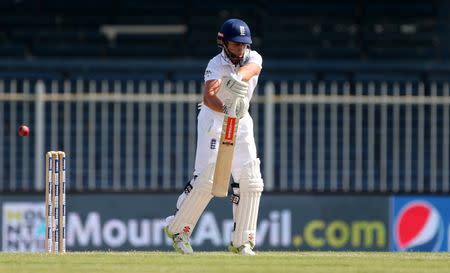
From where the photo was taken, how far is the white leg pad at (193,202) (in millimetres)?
10336

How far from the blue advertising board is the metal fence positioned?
515mm

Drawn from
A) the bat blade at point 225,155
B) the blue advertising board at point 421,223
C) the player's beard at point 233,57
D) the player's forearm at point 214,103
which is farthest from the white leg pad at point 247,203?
the blue advertising board at point 421,223

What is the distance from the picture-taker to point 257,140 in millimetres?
17328

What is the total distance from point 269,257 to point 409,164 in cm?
680

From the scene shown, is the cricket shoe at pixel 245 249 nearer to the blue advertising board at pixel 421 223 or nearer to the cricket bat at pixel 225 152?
the cricket bat at pixel 225 152

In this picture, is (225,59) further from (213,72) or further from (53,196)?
(53,196)

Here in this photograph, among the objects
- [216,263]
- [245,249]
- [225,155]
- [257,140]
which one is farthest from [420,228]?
[216,263]

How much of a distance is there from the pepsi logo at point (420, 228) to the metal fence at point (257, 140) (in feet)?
1.80

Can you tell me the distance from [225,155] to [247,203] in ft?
1.56

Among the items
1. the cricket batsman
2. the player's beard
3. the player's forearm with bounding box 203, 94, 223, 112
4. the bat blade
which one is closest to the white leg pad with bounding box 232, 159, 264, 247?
the cricket batsman

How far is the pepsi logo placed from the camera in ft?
49.5

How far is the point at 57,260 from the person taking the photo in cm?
947

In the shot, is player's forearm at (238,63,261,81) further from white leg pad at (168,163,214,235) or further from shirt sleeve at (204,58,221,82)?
white leg pad at (168,163,214,235)

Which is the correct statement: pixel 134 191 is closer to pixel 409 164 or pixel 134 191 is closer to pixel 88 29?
pixel 409 164
